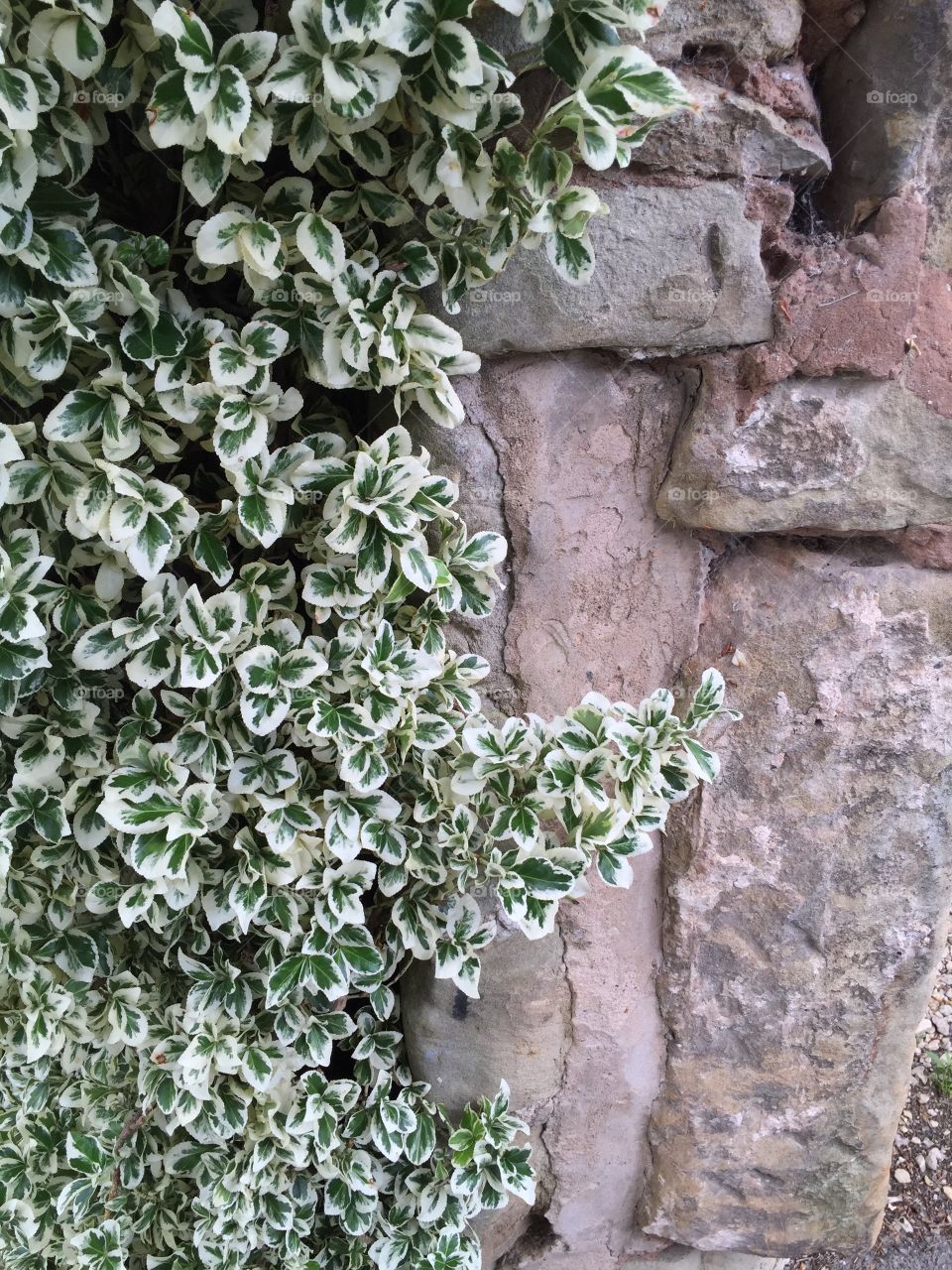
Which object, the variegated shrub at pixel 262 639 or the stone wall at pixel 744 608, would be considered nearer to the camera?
the variegated shrub at pixel 262 639

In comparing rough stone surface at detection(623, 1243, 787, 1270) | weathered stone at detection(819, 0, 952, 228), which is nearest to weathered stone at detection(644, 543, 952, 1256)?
rough stone surface at detection(623, 1243, 787, 1270)

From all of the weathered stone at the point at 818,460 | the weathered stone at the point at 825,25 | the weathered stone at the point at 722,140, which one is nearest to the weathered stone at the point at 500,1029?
the weathered stone at the point at 818,460

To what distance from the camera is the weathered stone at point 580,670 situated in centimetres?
130

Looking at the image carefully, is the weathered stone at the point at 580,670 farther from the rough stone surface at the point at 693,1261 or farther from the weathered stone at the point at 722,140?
the weathered stone at the point at 722,140

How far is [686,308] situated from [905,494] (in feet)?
1.38

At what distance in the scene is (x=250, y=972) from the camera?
1420mm

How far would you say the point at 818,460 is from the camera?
1277 millimetres

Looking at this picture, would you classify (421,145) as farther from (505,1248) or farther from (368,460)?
(505,1248)

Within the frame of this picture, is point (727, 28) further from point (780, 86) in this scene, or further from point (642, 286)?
point (642, 286)

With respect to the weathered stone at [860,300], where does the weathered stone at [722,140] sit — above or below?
above

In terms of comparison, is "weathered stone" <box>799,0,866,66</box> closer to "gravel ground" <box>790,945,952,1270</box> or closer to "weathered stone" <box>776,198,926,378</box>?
"weathered stone" <box>776,198,926,378</box>

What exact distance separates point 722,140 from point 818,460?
0.44 m

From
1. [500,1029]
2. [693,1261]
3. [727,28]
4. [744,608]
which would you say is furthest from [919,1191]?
[727,28]

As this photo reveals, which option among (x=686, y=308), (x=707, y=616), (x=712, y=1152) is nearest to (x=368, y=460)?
(x=686, y=308)
